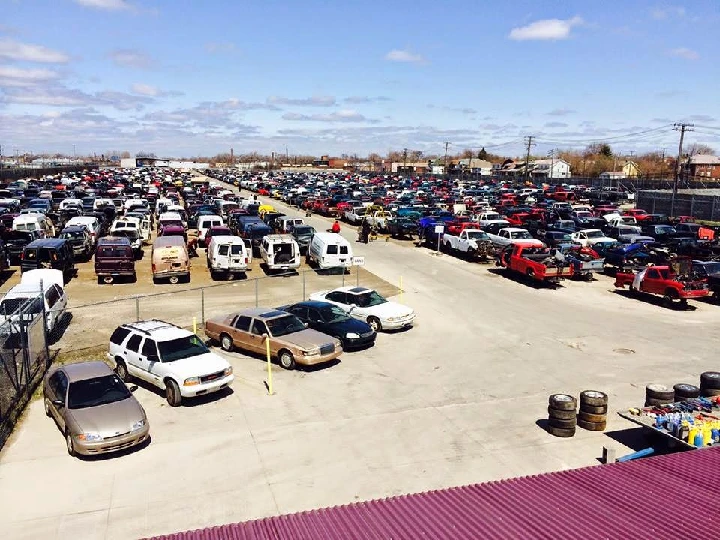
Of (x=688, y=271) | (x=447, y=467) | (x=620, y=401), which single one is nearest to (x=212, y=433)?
(x=447, y=467)

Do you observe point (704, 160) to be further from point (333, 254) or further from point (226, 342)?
point (226, 342)

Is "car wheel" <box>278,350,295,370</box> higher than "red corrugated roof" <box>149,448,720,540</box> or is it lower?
lower

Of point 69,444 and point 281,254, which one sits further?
point 281,254

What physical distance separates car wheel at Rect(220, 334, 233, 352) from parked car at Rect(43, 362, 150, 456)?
5152 mm

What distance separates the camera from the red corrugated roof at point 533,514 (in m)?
6.26

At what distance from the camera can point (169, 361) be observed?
14.3 m

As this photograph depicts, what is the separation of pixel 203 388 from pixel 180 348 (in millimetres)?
1431

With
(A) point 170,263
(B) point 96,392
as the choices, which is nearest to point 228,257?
(A) point 170,263

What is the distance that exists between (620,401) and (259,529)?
11.0m

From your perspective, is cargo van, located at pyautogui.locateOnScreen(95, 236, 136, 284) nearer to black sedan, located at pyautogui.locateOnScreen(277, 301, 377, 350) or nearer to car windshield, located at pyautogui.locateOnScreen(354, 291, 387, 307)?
black sedan, located at pyautogui.locateOnScreen(277, 301, 377, 350)

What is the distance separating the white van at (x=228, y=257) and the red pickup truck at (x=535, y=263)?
1310cm

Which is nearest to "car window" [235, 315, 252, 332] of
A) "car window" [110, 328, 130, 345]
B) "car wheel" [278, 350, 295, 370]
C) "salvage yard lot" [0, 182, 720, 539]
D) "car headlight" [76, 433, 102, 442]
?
"salvage yard lot" [0, 182, 720, 539]

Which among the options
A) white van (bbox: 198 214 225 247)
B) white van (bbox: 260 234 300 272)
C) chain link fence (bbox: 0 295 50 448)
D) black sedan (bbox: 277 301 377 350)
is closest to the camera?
chain link fence (bbox: 0 295 50 448)

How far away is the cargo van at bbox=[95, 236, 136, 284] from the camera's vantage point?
26.9 meters
